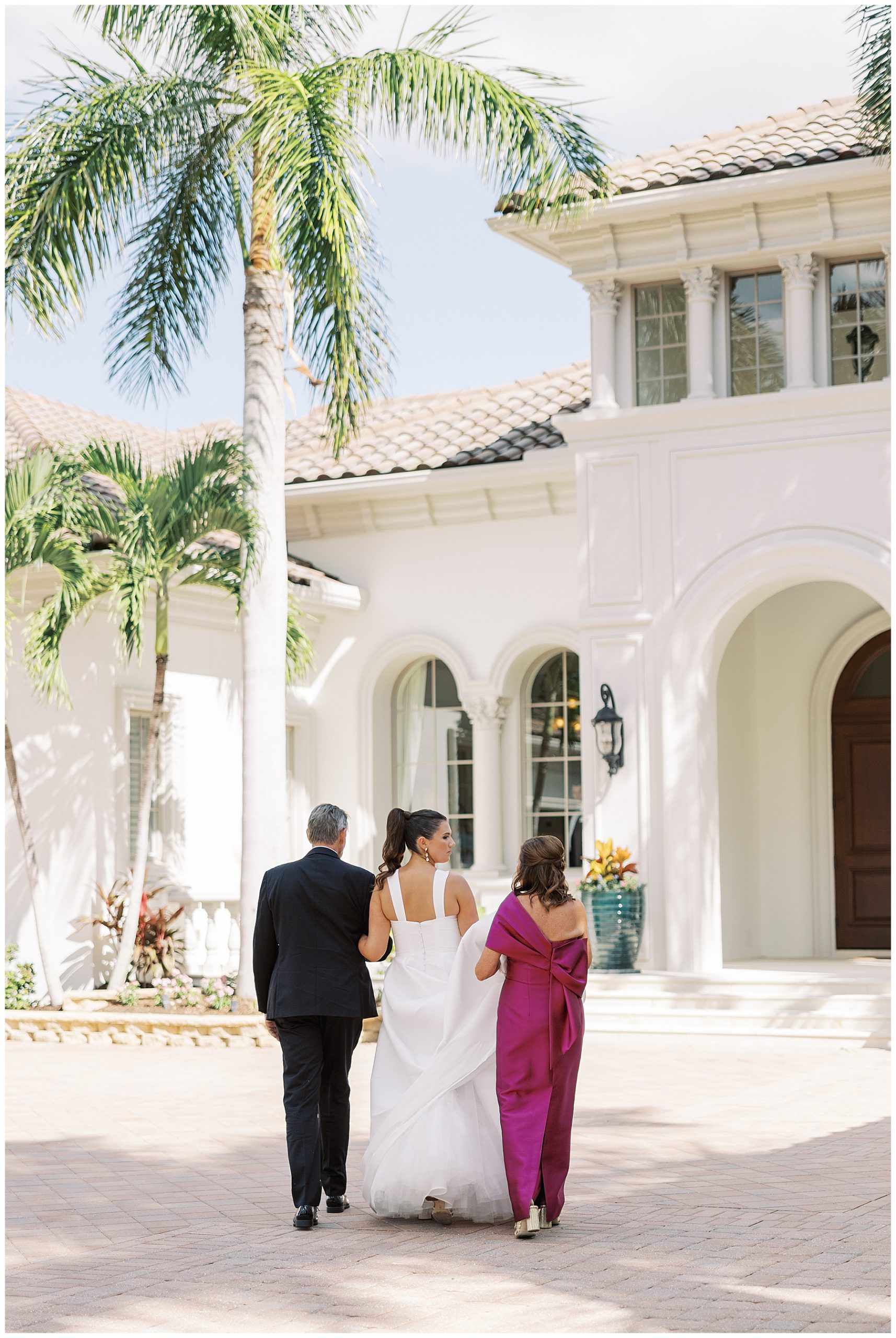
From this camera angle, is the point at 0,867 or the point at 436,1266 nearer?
the point at 436,1266

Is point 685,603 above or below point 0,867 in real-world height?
above

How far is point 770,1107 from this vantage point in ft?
31.0

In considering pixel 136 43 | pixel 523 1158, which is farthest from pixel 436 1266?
pixel 136 43

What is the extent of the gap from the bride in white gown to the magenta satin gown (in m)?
0.14

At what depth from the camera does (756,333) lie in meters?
15.0

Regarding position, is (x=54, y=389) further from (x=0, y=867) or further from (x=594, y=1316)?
(x=594, y=1316)

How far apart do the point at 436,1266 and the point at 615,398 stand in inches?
432

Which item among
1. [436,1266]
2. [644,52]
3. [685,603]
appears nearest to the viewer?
[436,1266]

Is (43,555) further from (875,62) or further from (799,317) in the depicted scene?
(875,62)

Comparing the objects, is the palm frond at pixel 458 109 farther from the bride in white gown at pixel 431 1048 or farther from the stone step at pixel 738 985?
the bride in white gown at pixel 431 1048

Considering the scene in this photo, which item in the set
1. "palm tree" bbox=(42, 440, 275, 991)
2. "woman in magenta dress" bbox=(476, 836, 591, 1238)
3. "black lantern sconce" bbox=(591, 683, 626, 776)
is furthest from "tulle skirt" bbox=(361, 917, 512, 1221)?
"black lantern sconce" bbox=(591, 683, 626, 776)

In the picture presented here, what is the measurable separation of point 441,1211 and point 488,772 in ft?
37.3

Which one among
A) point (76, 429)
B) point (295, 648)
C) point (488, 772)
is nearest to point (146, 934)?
point (295, 648)

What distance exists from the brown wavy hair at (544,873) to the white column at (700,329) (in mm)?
9289
